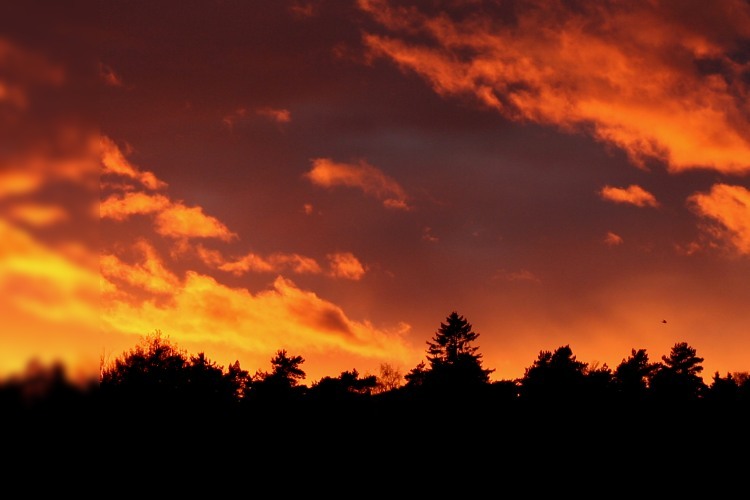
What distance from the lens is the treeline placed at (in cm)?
474

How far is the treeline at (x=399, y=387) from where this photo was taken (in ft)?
15.6

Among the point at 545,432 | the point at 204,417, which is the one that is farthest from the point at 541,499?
the point at 204,417

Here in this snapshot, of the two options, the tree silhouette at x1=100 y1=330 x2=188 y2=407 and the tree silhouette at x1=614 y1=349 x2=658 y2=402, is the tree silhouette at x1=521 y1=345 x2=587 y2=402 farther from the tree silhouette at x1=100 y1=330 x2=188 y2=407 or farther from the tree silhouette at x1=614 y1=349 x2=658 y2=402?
the tree silhouette at x1=100 y1=330 x2=188 y2=407

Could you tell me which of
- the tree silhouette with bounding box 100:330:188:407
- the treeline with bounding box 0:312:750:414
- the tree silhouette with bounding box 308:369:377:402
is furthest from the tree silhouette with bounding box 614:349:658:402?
the tree silhouette with bounding box 100:330:188:407

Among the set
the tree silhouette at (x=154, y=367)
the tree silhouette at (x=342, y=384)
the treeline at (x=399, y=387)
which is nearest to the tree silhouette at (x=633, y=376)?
the treeline at (x=399, y=387)

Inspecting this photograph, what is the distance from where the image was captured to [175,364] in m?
85.8

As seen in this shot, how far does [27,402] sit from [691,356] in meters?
88.1

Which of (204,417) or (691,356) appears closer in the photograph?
(204,417)

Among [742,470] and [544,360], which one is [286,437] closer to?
[742,470]

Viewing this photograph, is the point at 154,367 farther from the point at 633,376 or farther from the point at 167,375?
the point at 633,376

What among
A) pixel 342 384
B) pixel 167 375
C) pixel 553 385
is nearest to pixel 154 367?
pixel 167 375

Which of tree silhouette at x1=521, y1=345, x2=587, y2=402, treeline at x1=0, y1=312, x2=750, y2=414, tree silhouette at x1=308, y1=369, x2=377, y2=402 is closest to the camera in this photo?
treeline at x1=0, y1=312, x2=750, y2=414

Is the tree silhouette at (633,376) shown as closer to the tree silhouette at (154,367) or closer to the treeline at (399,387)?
the treeline at (399,387)

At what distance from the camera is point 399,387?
53531mm
